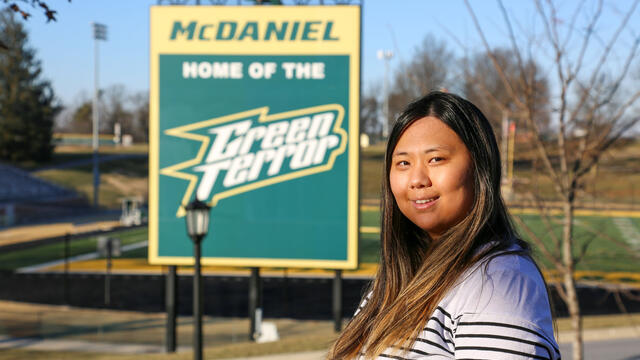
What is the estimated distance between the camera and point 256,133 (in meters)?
12.6

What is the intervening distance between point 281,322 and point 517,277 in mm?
14919

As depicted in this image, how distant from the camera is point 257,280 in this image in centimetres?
1365

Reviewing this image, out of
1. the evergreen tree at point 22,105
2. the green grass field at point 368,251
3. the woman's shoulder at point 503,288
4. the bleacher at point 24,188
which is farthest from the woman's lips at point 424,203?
the evergreen tree at point 22,105

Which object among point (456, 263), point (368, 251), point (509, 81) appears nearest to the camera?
point (456, 263)

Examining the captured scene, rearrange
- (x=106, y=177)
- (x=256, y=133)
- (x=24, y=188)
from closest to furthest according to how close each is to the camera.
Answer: (x=256, y=133) → (x=24, y=188) → (x=106, y=177)

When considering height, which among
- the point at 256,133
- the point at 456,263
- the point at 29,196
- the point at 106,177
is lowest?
the point at 29,196

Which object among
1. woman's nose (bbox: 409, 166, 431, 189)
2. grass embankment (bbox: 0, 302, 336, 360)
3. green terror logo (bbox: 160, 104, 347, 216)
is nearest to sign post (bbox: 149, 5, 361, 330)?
green terror logo (bbox: 160, 104, 347, 216)

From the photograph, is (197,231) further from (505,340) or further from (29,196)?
(29,196)

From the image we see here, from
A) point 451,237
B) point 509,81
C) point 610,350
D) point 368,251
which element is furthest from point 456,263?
point 368,251

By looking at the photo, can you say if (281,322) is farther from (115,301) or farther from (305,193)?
(115,301)

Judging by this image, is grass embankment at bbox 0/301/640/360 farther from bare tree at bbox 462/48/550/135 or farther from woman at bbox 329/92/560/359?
woman at bbox 329/92/560/359

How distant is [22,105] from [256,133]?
5325 cm

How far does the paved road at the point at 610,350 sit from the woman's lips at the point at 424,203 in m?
9.44

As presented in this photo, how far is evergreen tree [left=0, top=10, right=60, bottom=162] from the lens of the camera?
56.6m
